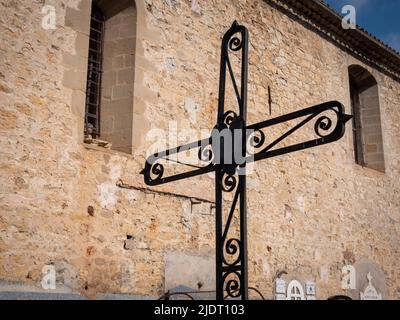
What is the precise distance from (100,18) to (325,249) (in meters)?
4.66

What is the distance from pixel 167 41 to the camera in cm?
649

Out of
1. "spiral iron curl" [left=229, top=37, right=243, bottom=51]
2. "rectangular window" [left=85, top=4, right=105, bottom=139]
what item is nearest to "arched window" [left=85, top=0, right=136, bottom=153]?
"rectangular window" [left=85, top=4, right=105, bottom=139]

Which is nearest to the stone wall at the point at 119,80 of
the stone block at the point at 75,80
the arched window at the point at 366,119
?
the stone block at the point at 75,80

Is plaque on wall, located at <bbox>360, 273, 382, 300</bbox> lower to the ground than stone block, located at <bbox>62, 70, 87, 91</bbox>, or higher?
lower

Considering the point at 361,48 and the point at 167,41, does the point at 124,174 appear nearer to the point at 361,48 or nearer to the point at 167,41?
the point at 167,41

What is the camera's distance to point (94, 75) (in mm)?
6227

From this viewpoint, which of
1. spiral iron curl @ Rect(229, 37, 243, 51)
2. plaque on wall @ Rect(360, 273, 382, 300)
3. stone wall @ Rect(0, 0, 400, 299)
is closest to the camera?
spiral iron curl @ Rect(229, 37, 243, 51)

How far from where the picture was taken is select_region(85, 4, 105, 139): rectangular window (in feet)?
19.9

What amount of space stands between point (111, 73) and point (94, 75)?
0.67 feet

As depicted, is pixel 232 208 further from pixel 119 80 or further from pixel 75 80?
pixel 119 80

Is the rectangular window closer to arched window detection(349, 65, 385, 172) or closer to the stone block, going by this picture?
the stone block

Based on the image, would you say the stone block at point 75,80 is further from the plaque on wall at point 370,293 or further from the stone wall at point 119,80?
the plaque on wall at point 370,293

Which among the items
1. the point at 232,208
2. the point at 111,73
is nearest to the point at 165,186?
the point at 111,73
